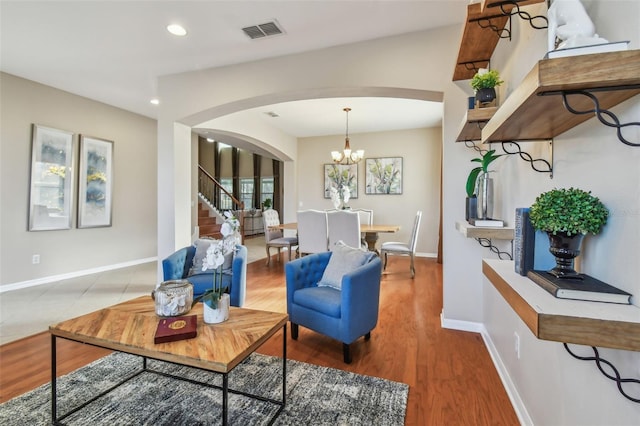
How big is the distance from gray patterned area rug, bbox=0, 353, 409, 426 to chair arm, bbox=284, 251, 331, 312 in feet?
2.08

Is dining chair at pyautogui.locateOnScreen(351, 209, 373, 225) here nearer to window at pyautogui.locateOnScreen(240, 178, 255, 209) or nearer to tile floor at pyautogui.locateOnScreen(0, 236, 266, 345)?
tile floor at pyautogui.locateOnScreen(0, 236, 266, 345)

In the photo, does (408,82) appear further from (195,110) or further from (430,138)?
(430,138)

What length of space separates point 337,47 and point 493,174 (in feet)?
6.40

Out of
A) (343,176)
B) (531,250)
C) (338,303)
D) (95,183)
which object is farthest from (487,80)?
(95,183)

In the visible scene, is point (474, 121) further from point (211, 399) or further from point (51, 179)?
point (51, 179)

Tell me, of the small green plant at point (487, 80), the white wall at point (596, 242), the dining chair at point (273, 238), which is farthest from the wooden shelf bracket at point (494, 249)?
the dining chair at point (273, 238)

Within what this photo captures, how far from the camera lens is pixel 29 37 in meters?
3.00

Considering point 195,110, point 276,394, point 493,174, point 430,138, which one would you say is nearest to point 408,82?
point 493,174

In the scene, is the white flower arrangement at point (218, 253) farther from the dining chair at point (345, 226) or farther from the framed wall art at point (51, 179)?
the framed wall art at point (51, 179)

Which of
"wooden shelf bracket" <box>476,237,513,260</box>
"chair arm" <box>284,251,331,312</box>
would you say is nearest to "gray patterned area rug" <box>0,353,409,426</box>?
"chair arm" <box>284,251,331,312</box>

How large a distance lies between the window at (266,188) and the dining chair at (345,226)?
7459mm

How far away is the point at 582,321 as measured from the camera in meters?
0.70

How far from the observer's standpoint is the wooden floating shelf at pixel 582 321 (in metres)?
0.67

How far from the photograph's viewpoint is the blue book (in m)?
1.10
